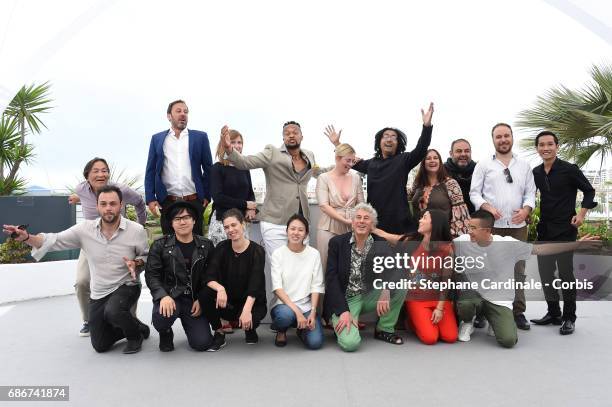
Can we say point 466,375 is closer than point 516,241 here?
Yes

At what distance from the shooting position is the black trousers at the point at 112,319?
3362 mm

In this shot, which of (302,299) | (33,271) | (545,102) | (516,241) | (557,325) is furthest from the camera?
(545,102)

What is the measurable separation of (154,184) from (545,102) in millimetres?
5147

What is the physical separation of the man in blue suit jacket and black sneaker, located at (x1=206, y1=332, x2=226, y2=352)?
0.88m

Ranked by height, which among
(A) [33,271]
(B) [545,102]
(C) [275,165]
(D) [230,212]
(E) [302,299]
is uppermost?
(B) [545,102]

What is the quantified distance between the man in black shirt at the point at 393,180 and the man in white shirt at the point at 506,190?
1.90ft

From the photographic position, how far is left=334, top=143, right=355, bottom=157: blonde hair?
3.89 meters

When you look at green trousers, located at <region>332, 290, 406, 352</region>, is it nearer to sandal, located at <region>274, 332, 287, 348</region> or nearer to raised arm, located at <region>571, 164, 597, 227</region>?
sandal, located at <region>274, 332, 287, 348</region>

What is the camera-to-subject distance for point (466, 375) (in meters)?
2.89

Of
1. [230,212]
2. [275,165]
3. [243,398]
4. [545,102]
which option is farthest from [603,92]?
[243,398]

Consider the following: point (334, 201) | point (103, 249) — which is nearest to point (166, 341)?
point (103, 249)

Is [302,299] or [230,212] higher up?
[230,212]

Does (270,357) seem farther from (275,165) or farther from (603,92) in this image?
(603,92)

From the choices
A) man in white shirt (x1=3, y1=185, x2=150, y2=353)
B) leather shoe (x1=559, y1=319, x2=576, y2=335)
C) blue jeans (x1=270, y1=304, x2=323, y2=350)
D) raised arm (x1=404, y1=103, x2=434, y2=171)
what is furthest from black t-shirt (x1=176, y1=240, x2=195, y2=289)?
leather shoe (x1=559, y1=319, x2=576, y2=335)
